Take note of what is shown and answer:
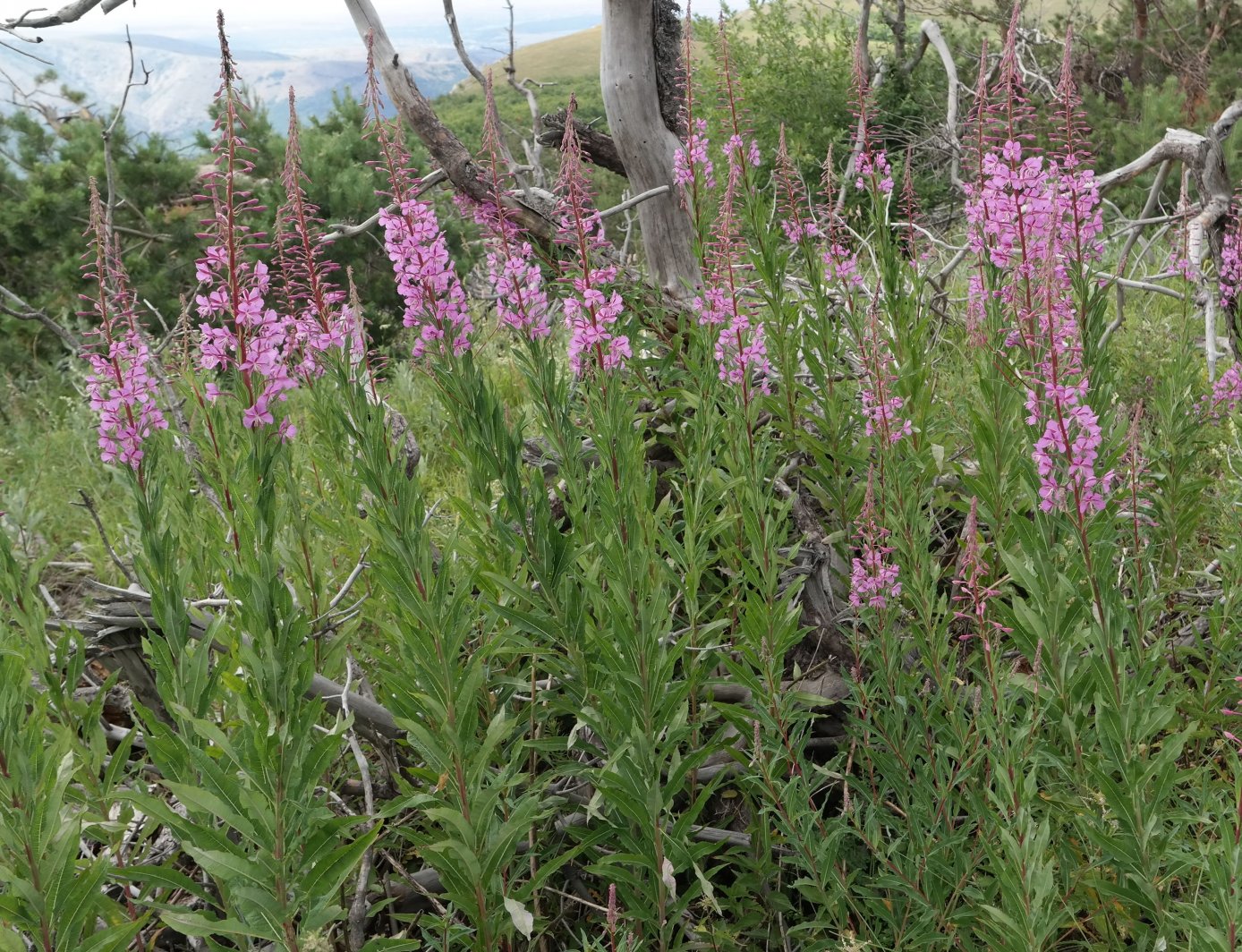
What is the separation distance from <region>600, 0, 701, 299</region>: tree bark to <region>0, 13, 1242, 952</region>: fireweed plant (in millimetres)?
609

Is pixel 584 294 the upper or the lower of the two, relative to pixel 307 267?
lower

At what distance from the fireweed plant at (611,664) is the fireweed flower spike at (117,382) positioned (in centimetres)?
1

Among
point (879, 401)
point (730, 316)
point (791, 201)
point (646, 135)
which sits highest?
point (646, 135)

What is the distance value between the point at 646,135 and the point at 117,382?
246 cm

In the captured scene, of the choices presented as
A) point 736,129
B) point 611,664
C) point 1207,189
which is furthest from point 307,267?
point 1207,189

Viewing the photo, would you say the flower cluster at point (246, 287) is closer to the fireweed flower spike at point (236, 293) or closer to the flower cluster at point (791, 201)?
the fireweed flower spike at point (236, 293)

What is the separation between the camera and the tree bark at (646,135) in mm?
3939

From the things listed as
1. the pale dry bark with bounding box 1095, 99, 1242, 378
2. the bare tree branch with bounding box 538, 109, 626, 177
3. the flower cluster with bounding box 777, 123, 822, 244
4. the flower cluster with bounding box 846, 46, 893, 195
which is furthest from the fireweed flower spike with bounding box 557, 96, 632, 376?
the pale dry bark with bounding box 1095, 99, 1242, 378

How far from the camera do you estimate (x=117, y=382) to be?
2.50 m

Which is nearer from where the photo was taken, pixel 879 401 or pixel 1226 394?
pixel 879 401

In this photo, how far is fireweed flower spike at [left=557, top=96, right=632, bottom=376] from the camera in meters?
2.74

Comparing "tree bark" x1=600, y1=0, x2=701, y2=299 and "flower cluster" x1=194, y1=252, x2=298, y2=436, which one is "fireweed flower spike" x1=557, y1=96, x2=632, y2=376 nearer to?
"flower cluster" x1=194, y1=252, x2=298, y2=436

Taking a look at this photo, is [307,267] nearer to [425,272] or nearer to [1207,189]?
[425,272]

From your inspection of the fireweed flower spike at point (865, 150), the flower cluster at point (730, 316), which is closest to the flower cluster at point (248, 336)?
the flower cluster at point (730, 316)
